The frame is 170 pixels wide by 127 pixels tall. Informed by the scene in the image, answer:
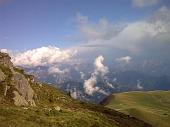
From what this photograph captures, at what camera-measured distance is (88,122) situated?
8150 cm

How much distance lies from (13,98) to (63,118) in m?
19.4

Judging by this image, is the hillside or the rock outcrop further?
the rock outcrop

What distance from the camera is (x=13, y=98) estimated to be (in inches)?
3553

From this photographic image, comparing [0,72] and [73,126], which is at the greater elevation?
Answer: [0,72]

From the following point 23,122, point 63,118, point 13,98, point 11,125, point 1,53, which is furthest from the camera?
point 1,53

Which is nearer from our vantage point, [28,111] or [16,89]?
[28,111]

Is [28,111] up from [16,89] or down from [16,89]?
down

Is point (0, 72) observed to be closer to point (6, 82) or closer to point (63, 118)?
point (6, 82)

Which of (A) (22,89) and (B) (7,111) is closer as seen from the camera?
(B) (7,111)

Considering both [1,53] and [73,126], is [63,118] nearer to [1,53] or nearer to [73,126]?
[73,126]

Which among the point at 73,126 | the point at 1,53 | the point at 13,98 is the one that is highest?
the point at 1,53

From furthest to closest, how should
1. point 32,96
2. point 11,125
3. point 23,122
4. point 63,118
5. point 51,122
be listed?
point 32,96 → point 63,118 → point 51,122 → point 23,122 → point 11,125

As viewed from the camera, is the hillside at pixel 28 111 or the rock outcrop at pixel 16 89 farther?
the rock outcrop at pixel 16 89

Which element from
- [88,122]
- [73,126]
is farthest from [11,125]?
[88,122]
